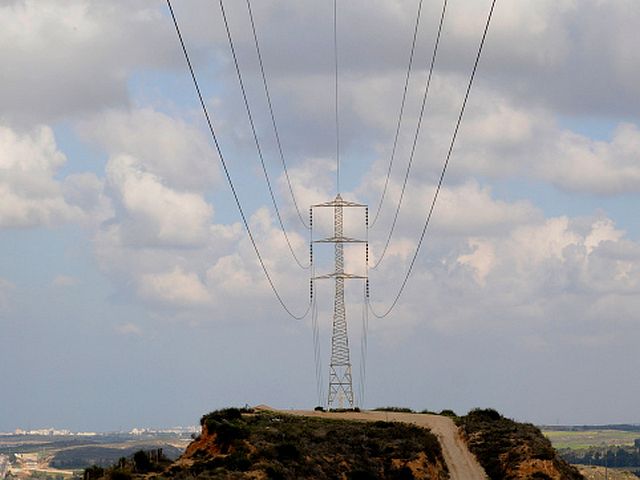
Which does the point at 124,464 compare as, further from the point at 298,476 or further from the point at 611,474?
the point at 611,474

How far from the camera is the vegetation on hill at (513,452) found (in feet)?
310

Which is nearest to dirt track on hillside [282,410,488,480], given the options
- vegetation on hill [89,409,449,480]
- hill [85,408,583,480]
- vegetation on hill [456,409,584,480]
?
hill [85,408,583,480]

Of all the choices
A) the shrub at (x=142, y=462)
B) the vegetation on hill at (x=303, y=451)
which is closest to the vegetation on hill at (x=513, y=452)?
the vegetation on hill at (x=303, y=451)

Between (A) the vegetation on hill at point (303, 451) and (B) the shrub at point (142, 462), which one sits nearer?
(A) the vegetation on hill at point (303, 451)

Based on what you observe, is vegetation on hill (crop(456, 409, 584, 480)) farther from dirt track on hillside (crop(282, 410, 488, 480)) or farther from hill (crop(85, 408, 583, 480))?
dirt track on hillside (crop(282, 410, 488, 480))

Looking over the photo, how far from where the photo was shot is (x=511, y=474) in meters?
94.6

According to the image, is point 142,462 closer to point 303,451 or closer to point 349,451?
point 303,451

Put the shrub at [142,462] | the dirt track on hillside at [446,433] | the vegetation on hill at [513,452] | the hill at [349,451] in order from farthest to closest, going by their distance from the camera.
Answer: the dirt track on hillside at [446,433] → the vegetation on hill at [513,452] → the shrub at [142,462] → the hill at [349,451]

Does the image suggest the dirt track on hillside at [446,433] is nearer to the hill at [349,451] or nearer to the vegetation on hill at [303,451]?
the hill at [349,451]

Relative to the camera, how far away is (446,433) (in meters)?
113

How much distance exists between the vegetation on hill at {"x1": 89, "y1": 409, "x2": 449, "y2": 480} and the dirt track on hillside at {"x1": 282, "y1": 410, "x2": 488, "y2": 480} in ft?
4.91

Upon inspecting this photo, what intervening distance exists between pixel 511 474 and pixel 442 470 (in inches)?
214

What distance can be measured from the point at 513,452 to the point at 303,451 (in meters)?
21.0

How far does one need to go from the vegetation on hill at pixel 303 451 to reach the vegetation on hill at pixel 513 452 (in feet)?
13.8
